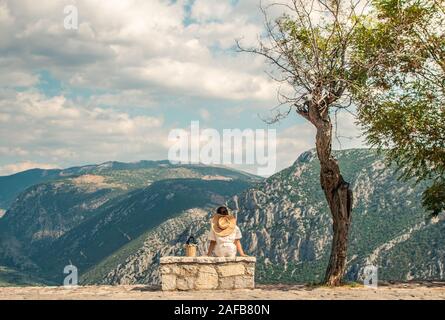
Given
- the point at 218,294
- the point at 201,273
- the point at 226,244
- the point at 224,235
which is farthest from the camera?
A: the point at 224,235

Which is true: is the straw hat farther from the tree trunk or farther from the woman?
the tree trunk

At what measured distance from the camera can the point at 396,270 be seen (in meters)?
169

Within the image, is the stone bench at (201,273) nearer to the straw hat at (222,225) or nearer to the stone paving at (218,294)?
the stone paving at (218,294)

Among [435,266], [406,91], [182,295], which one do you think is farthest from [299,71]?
[435,266]

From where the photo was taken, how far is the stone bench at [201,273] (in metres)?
19.0

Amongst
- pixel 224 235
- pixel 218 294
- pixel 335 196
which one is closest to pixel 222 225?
pixel 224 235

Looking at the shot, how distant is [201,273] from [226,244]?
4.69ft

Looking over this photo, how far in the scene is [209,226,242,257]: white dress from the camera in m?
19.7

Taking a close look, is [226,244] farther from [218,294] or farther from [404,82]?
[404,82]

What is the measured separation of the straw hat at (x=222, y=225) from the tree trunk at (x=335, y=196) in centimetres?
497

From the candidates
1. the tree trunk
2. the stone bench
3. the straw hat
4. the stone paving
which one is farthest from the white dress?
the tree trunk

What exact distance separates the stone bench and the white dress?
25.9 inches

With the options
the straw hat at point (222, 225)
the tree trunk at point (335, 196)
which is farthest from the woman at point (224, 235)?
the tree trunk at point (335, 196)

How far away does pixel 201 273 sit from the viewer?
62.4 feet
